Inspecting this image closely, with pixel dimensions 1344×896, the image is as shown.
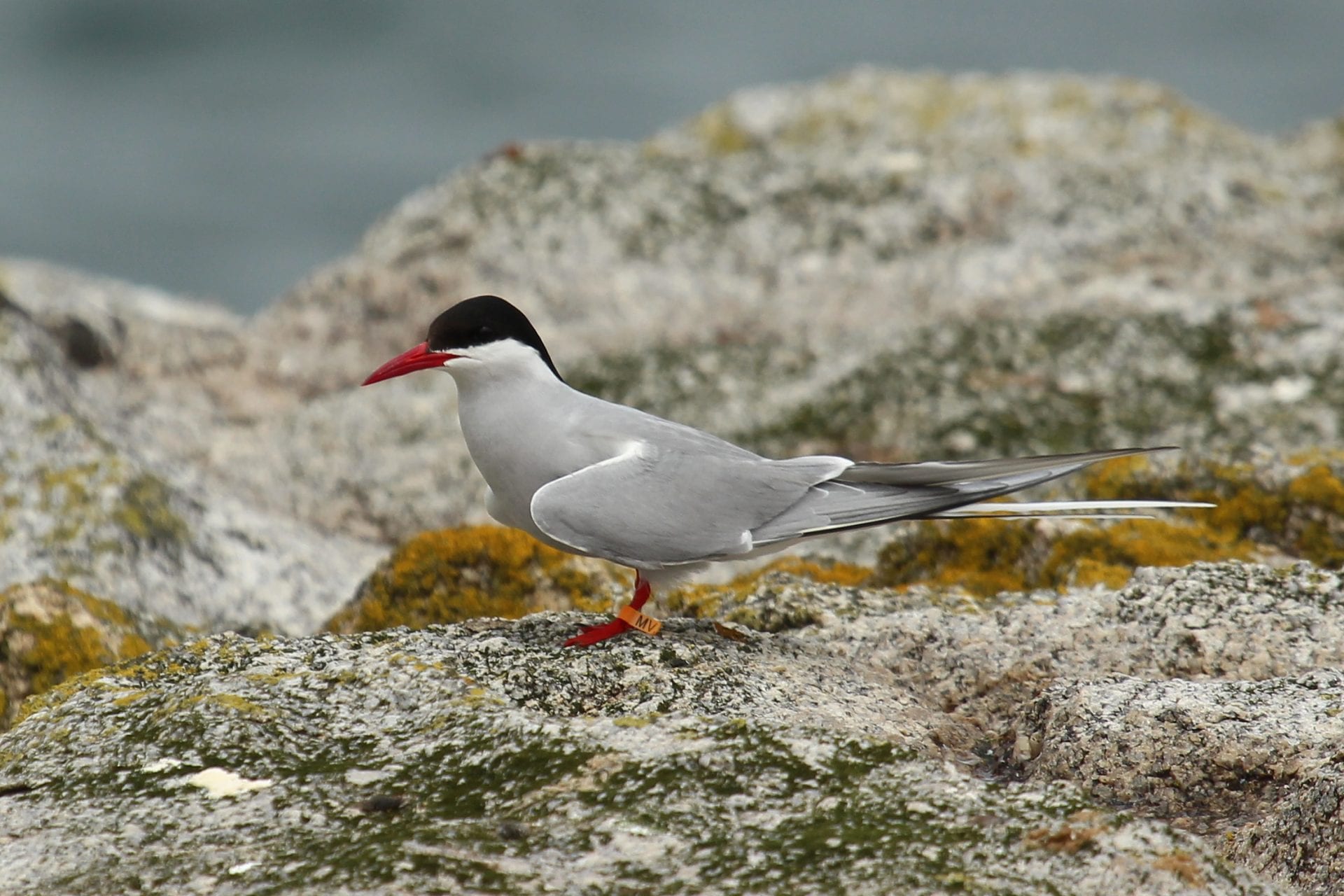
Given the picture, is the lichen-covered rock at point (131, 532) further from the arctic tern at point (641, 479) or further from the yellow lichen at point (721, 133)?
the yellow lichen at point (721, 133)

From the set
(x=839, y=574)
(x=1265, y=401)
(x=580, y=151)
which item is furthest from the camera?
(x=580, y=151)

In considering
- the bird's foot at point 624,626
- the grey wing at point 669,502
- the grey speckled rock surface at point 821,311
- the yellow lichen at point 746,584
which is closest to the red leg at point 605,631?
the bird's foot at point 624,626

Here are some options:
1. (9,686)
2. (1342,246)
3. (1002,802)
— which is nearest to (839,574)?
(1002,802)

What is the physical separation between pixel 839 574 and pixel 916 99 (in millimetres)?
6874

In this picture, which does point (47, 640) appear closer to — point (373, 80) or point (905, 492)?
point (905, 492)

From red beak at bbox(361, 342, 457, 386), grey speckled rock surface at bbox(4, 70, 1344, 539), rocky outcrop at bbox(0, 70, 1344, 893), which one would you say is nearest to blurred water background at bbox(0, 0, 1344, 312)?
rocky outcrop at bbox(0, 70, 1344, 893)

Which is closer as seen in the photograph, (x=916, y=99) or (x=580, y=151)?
(x=580, y=151)

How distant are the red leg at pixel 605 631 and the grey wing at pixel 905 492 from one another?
1.35 feet

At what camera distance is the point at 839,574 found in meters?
5.69

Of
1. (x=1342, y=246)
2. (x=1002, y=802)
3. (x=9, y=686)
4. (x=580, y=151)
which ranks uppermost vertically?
(x=580, y=151)

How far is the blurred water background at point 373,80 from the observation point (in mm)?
28078

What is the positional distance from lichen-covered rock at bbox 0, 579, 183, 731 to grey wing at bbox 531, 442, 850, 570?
163 cm

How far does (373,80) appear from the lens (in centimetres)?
3350

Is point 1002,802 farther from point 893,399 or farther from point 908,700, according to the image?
point 893,399
